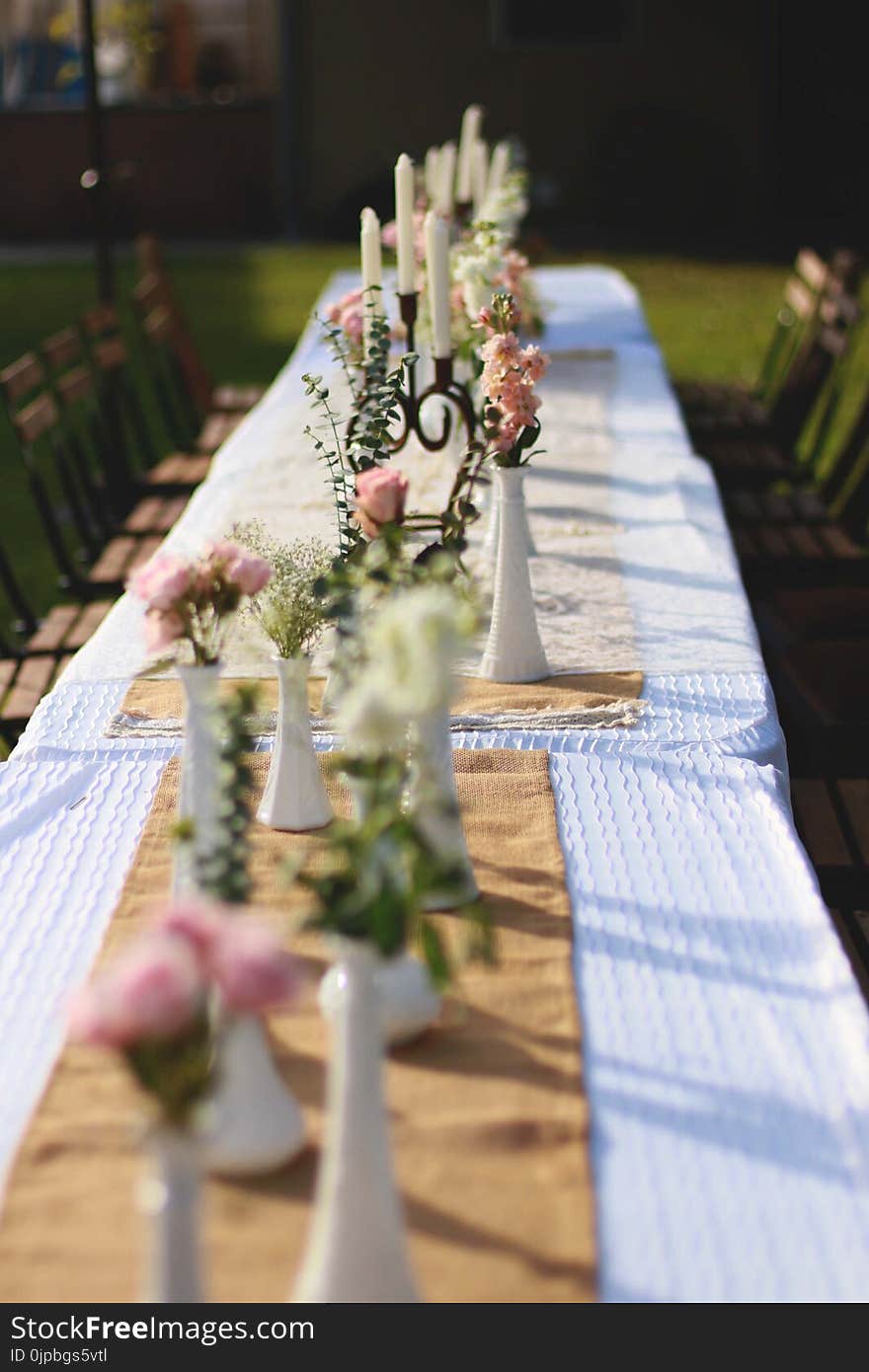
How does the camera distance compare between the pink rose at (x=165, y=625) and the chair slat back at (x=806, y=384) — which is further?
the chair slat back at (x=806, y=384)

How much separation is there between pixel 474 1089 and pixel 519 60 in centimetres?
1322

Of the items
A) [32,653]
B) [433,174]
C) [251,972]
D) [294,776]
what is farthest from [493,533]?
[251,972]

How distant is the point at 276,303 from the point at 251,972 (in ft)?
33.9

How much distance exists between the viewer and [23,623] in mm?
3953

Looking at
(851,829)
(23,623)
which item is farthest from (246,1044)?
(23,623)

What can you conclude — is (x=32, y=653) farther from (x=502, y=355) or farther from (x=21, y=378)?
(x=502, y=355)

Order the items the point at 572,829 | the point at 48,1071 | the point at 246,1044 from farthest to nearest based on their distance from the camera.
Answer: the point at 572,829 → the point at 48,1071 → the point at 246,1044

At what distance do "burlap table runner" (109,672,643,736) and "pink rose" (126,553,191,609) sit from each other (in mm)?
728

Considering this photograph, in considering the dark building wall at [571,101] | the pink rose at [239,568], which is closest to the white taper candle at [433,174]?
the pink rose at [239,568]

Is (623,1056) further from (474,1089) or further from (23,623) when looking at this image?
(23,623)

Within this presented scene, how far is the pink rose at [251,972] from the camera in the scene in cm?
110

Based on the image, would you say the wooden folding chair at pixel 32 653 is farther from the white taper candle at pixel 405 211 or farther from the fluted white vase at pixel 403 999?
the fluted white vase at pixel 403 999

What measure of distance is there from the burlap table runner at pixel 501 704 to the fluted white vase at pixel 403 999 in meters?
0.84

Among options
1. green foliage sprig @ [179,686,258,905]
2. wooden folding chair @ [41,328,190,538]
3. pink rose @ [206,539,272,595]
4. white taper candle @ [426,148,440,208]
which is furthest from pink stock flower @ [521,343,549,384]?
white taper candle @ [426,148,440,208]
